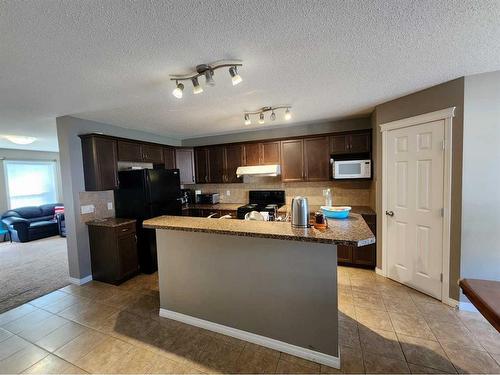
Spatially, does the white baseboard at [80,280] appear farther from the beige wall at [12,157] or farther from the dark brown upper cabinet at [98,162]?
the beige wall at [12,157]

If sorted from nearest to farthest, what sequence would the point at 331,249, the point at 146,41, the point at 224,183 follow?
the point at 146,41, the point at 331,249, the point at 224,183

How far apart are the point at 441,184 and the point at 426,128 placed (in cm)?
68

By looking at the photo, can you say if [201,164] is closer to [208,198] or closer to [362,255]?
[208,198]

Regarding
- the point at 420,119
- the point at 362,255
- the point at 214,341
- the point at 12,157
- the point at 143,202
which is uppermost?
the point at 12,157

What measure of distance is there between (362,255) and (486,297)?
83.7 inches

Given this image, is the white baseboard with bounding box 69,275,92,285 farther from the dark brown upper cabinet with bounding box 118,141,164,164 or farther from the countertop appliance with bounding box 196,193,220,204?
the countertop appliance with bounding box 196,193,220,204

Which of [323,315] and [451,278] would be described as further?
[451,278]

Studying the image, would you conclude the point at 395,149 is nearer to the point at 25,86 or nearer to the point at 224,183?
the point at 224,183

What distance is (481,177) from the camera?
2225 millimetres


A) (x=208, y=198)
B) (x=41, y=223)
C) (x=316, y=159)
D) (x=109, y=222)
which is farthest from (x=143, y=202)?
(x=41, y=223)

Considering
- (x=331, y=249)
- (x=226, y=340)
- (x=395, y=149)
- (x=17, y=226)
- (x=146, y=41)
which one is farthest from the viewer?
(x=17, y=226)

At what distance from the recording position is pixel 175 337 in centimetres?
210

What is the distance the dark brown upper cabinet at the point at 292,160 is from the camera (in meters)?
4.07

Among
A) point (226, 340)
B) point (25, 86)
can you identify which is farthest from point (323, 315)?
point (25, 86)
